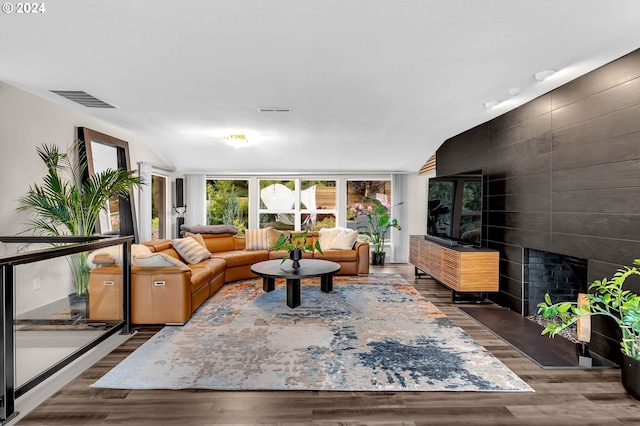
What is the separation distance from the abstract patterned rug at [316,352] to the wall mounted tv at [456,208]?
1.15 metres

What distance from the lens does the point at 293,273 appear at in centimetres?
439

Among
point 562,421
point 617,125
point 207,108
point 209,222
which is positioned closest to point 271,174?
point 209,222

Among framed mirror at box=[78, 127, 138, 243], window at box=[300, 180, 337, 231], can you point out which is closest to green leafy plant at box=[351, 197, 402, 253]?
window at box=[300, 180, 337, 231]

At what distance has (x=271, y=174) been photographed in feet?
26.1

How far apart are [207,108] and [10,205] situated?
2268 millimetres

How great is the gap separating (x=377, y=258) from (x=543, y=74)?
5.03m

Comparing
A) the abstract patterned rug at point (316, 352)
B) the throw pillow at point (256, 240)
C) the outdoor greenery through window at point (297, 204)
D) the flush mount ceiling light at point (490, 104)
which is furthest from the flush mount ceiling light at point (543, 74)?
the outdoor greenery through window at point (297, 204)

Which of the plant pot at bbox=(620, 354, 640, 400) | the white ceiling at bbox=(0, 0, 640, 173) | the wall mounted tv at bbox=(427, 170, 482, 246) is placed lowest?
the plant pot at bbox=(620, 354, 640, 400)

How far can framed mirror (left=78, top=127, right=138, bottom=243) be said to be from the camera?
15.5 feet

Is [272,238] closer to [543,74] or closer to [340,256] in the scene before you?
[340,256]

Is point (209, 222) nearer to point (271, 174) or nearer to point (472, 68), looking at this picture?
point (271, 174)

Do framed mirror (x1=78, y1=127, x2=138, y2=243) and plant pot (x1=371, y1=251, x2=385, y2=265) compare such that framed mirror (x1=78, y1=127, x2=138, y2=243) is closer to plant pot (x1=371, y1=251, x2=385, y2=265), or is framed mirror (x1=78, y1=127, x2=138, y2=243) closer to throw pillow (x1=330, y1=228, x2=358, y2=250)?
throw pillow (x1=330, y1=228, x2=358, y2=250)

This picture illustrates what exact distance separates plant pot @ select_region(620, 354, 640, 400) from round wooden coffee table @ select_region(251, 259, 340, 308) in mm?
2890

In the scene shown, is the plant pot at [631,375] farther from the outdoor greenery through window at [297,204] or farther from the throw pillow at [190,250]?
the outdoor greenery through window at [297,204]
